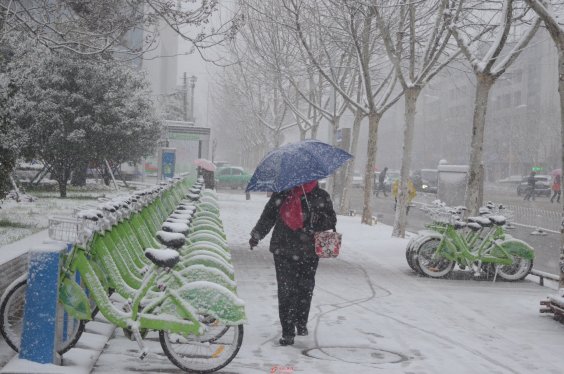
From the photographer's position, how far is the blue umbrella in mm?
6617

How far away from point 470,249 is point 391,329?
4583mm

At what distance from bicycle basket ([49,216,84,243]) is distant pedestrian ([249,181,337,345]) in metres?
2.10

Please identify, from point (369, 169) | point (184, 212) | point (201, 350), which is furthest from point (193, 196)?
point (369, 169)

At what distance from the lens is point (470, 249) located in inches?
463

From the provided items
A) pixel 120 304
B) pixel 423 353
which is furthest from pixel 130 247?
pixel 423 353

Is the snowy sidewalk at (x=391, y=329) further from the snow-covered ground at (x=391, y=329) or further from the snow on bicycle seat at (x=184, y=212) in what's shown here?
the snow on bicycle seat at (x=184, y=212)

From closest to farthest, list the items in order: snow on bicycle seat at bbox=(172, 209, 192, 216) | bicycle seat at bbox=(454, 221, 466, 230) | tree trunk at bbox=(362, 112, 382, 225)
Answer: snow on bicycle seat at bbox=(172, 209, 192, 216)
bicycle seat at bbox=(454, 221, 466, 230)
tree trunk at bbox=(362, 112, 382, 225)

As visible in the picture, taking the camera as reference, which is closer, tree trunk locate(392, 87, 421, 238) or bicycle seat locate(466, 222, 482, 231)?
bicycle seat locate(466, 222, 482, 231)

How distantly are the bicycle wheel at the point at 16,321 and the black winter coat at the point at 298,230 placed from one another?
194 centimetres

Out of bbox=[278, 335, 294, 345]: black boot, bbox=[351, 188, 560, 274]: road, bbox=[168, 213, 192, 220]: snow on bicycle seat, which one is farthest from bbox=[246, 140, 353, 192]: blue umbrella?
bbox=[351, 188, 560, 274]: road

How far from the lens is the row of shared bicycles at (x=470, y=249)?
37.8 feet

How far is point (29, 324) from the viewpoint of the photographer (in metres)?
4.88

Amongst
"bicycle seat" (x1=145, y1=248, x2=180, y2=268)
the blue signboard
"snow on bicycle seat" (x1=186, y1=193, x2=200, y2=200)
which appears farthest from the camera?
the blue signboard

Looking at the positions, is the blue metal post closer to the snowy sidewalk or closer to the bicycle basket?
the bicycle basket
